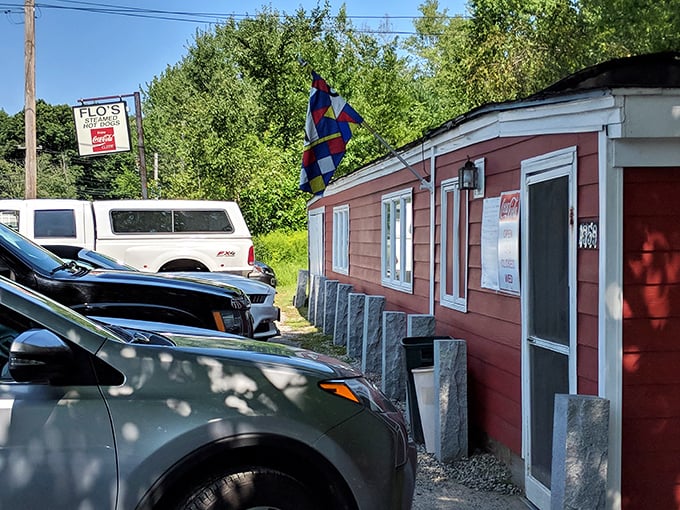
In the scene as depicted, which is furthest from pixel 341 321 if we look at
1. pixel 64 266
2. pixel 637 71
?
pixel 637 71

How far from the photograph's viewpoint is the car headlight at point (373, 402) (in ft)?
11.4

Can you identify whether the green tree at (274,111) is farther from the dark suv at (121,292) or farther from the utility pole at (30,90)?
the dark suv at (121,292)

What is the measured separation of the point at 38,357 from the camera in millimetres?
2910

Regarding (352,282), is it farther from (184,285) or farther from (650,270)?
(650,270)

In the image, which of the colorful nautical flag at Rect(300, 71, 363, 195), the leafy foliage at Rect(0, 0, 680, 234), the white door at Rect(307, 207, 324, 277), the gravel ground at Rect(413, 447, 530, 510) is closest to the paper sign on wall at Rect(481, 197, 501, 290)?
the gravel ground at Rect(413, 447, 530, 510)

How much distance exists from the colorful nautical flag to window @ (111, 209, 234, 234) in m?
6.74

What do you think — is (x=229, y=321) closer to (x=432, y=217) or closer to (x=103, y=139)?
(x=432, y=217)

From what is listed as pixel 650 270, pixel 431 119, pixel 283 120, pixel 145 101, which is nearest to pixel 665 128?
pixel 650 270

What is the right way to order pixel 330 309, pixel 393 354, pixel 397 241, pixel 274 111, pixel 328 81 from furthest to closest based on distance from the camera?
pixel 274 111 → pixel 328 81 → pixel 330 309 → pixel 397 241 → pixel 393 354

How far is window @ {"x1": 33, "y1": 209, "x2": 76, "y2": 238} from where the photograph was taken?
1503 centimetres

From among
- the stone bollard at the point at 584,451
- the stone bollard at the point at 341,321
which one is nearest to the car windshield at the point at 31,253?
the stone bollard at the point at 584,451

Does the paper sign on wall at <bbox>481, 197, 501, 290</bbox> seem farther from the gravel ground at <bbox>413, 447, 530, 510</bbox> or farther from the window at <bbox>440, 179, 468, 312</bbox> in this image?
the gravel ground at <bbox>413, 447, 530, 510</bbox>

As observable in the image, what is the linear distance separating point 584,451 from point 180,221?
40.9ft

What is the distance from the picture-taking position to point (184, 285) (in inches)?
279
